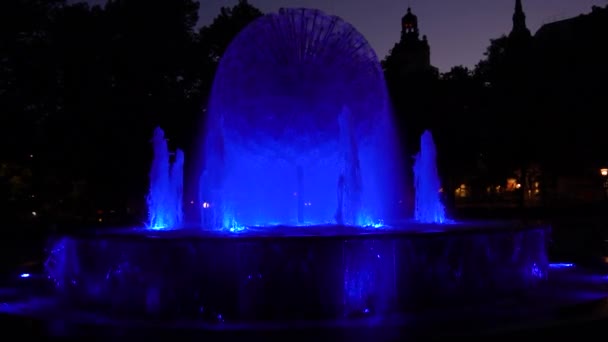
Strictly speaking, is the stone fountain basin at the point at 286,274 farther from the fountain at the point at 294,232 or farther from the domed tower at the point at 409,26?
the domed tower at the point at 409,26

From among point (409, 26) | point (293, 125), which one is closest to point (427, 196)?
point (293, 125)

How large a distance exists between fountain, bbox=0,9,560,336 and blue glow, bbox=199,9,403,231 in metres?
0.03

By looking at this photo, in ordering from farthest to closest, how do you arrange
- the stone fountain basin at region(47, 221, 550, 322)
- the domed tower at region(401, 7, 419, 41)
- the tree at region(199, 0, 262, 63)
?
1. the domed tower at region(401, 7, 419, 41)
2. the tree at region(199, 0, 262, 63)
3. the stone fountain basin at region(47, 221, 550, 322)

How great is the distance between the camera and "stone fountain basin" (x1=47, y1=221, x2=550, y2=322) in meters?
10.0

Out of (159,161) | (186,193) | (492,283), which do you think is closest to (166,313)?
(492,283)

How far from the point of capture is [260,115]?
1494 centimetres

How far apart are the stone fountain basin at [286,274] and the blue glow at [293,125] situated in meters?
4.42

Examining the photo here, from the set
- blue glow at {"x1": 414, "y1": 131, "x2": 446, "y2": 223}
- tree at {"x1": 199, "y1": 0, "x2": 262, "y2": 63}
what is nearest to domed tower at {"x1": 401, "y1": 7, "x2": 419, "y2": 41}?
tree at {"x1": 199, "y1": 0, "x2": 262, "y2": 63}

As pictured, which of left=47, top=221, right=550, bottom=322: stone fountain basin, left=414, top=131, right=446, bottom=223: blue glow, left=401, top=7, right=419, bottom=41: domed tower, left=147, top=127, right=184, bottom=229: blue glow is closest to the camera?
left=47, top=221, right=550, bottom=322: stone fountain basin

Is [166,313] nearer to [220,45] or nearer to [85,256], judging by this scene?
[85,256]

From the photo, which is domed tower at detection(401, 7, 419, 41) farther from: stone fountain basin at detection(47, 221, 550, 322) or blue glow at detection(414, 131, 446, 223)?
stone fountain basin at detection(47, 221, 550, 322)

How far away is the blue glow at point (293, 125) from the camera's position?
14922 mm

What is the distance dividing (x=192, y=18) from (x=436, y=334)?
31.3 m

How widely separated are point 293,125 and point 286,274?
17.5 ft
